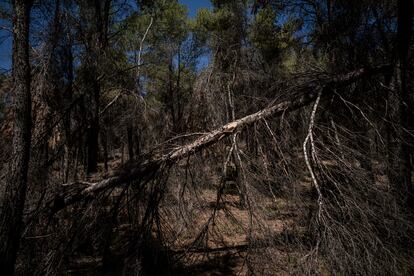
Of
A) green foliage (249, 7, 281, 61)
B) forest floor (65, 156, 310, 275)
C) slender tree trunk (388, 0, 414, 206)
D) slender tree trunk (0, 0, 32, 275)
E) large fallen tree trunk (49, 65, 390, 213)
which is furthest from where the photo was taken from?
green foliage (249, 7, 281, 61)

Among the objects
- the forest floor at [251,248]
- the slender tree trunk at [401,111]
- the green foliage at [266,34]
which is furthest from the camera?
the green foliage at [266,34]

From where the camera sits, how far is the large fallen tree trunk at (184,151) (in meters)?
4.48

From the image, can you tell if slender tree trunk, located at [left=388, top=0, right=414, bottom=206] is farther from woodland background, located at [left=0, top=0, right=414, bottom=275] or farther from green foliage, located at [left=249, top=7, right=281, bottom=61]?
green foliage, located at [left=249, top=7, right=281, bottom=61]

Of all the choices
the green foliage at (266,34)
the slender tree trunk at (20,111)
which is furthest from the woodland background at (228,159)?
the green foliage at (266,34)

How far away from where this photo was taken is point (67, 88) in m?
6.03

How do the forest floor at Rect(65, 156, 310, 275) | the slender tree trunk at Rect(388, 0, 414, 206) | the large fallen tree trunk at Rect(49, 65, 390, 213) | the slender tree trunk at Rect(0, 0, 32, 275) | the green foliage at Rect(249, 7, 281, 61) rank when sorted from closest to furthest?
the forest floor at Rect(65, 156, 310, 275) < the slender tree trunk at Rect(0, 0, 32, 275) < the slender tree trunk at Rect(388, 0, 414, 206) < the large fallen tree trunk at Rect(49, 65, 390, 213) < the green foliage at Rect(249, 7, 281, 61)

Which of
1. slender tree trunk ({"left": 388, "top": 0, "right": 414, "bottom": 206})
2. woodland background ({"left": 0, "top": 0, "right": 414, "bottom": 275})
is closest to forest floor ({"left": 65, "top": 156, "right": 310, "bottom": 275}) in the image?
woodland background ({"left": 0, "top": 0, "right": 414, "bottom": 275})

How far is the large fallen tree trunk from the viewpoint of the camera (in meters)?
4.48

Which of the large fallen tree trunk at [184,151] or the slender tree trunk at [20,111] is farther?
the large fallen tree trunk at [184,151]

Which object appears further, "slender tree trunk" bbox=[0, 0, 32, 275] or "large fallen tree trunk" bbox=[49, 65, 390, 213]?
"large fallen tree trunk" bbox=[49, 65, 390, 213]

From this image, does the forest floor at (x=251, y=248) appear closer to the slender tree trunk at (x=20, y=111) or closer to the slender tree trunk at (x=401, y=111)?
the slender tree trunk at (x=20, y=111)

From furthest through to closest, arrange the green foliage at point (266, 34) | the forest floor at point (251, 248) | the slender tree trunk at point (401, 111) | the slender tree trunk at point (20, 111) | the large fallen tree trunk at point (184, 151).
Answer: the green foliage at point (266, 34)
the large fallen tree trunk at point (184, 151)
the slender tree trunk at point (401, 111)
the slender tree trunk at point (20, 111)
the forest floor at point (251, 248)

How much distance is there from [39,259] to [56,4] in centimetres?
425

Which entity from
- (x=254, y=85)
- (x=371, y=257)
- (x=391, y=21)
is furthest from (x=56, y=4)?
(x=371, y=257)
